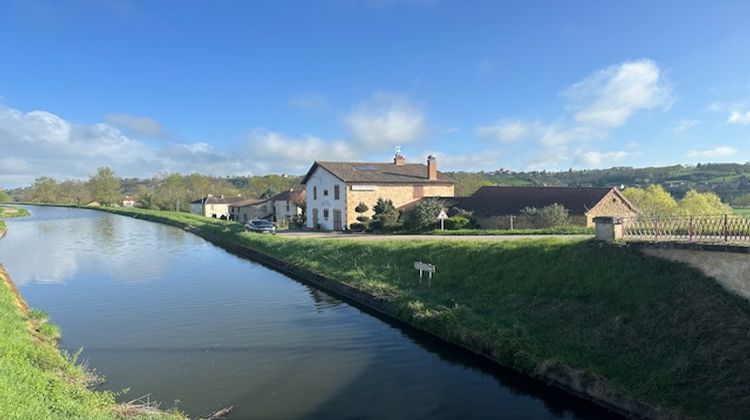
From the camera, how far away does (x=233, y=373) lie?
39.3 feet

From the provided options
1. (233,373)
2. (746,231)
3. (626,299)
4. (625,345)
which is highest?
(746,231)

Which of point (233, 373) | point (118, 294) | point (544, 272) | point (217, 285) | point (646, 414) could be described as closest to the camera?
point (646, 414)

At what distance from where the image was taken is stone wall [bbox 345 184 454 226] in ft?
127

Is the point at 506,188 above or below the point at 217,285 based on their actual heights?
above

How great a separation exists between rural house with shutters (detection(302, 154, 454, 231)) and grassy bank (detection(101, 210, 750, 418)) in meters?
18.8

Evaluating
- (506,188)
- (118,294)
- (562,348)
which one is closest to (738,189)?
(506,188)

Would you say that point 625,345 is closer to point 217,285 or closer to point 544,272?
point 544,272

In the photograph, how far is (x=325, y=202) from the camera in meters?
41.5

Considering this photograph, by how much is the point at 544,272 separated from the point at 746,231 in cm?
532

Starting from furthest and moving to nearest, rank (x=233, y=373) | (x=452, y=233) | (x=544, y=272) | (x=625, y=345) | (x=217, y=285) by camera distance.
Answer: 1. (x=452, y=233)
2. (x=217, y=285)
3. (x=544, y=272)
4. (x=233, y=373)
5. (x=625, y=345)

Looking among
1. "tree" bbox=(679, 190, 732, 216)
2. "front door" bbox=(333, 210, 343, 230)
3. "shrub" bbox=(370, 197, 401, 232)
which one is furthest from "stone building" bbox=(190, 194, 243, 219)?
"tree" bbox=(679, 190, 732, 216)

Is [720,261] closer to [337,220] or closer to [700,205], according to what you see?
[700,205]

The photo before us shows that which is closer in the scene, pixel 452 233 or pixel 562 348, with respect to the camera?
pixel 562 348

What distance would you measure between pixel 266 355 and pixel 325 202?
93.6 feet
